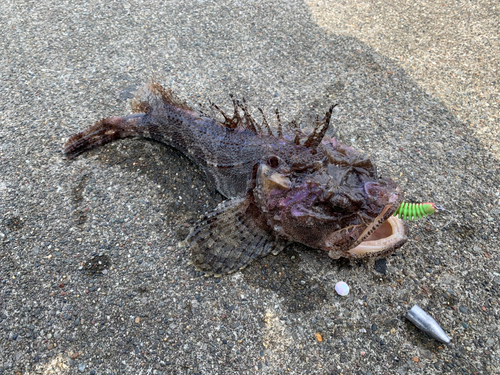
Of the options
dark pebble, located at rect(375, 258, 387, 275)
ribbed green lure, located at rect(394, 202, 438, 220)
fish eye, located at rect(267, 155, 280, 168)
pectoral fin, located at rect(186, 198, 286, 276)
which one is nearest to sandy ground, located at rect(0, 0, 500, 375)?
dark pebble, located at rect(375, 258, 387, 275)

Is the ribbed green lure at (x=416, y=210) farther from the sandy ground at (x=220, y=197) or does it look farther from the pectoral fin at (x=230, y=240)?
the pectoral fin at (x=230, y=240)

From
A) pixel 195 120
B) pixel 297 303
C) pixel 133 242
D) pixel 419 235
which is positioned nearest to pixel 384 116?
pixel 419 235

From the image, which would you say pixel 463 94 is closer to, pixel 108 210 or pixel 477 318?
pixel 477 318

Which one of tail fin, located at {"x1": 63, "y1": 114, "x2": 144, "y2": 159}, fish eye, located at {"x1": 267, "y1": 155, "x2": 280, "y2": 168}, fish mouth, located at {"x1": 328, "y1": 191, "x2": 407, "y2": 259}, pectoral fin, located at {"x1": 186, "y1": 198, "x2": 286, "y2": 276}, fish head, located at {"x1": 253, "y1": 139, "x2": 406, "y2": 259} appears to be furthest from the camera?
tail fin, located at {"x1": 63, "y1": 114, "x2": 144, "y2": 159}

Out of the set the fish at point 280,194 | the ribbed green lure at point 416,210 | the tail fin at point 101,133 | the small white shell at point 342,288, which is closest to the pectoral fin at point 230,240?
the fish at point 280,194

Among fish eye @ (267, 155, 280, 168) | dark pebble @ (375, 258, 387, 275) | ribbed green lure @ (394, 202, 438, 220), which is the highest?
ribbed green lure @ (394, 202, 438, 220)

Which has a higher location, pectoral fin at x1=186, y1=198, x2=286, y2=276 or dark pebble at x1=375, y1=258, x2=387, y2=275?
dark pebble at x1=375, y1=258, x2=387, y2=275

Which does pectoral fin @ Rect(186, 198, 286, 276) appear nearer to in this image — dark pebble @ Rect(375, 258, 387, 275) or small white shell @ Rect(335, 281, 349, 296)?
small white shell @ Rect(335, 281, 349, 296)
